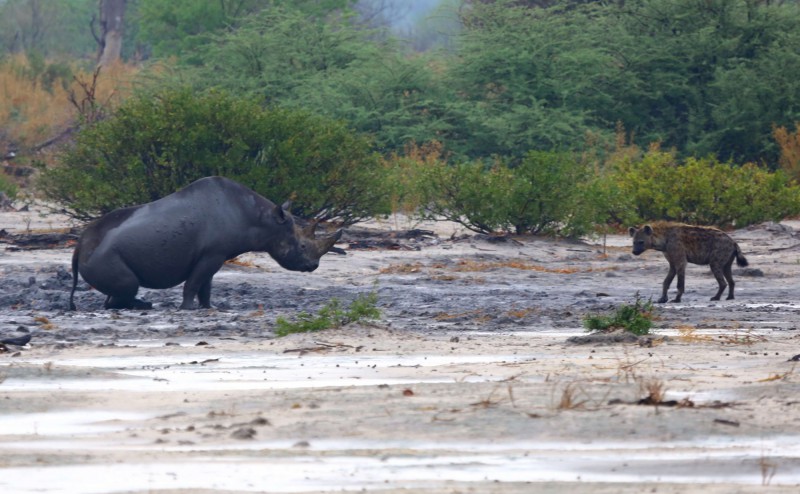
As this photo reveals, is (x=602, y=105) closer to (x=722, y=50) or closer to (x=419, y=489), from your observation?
(x=722, y=50)

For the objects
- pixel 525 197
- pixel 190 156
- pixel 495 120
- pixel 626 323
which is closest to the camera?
pixel 626 323

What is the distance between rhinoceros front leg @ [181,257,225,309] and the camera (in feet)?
41.9

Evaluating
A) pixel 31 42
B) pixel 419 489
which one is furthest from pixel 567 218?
pixel 31 42

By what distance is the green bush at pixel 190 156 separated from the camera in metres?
17.9

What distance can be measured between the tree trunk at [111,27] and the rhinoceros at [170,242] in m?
33.4

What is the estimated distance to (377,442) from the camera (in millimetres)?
6020

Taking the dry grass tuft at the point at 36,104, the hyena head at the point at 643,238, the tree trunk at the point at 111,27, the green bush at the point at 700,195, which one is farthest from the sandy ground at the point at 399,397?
the tree trunk at the point at 111,27

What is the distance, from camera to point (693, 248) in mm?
14742

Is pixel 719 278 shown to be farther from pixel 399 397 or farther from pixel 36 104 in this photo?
pixel 36 104

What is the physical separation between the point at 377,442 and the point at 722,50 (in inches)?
957

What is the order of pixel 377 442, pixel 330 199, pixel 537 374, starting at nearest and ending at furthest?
pixel 377 442
pixel 537 374
pixel 330 199

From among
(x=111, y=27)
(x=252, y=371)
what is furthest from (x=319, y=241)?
(x=111, y=27)

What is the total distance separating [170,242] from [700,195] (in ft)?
32.6

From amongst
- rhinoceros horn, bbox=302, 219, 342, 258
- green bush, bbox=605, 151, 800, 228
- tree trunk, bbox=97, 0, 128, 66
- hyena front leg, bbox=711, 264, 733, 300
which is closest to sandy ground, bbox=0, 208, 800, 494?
hyena front leg, bbox=711, 264, 733, 300
